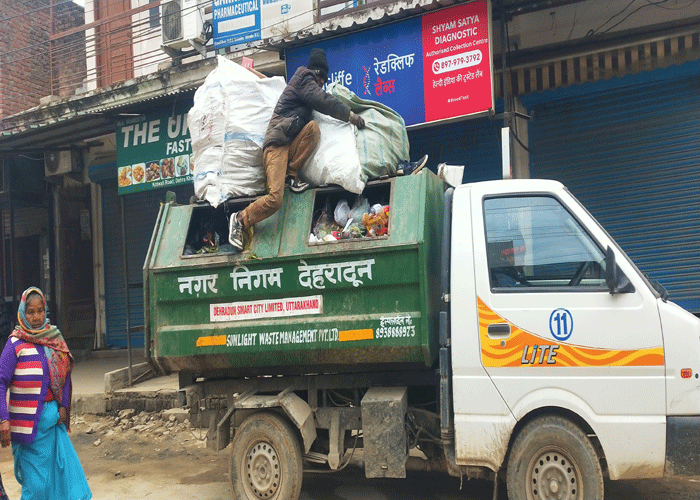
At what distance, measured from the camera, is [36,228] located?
12852mm

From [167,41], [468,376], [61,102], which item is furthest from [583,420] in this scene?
[61,102]

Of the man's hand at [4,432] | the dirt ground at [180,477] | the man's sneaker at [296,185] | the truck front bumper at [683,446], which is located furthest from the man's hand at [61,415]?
the truck front bumper at [683,446]

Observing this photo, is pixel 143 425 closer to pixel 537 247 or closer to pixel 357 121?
pixel 357 121

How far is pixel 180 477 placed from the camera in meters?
5.61

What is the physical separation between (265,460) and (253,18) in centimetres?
655

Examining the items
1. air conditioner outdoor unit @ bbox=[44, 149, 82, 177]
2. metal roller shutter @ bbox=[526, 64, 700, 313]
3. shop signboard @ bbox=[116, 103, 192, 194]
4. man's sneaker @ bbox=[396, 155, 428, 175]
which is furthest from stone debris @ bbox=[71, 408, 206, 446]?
metal roller shutter @ bbox=[526, 64, 700, 313]

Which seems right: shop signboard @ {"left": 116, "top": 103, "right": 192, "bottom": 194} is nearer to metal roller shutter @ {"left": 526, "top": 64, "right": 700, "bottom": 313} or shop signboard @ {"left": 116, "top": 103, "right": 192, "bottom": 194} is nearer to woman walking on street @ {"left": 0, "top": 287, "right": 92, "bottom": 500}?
woman walking on street @ {"left": 0, "top": 287, "right": 92, "bottom": 500}

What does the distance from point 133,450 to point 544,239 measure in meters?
5.21

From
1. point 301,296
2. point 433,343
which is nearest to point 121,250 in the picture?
point 301,296

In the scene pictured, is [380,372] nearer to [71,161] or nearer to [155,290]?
[155,290]

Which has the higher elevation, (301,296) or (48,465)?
(301,296)

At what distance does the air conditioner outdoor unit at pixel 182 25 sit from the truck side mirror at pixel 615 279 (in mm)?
7616

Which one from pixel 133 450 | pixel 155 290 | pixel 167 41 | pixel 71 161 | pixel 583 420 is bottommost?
pixel 133 450

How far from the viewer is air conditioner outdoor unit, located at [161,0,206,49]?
30.5 feet
